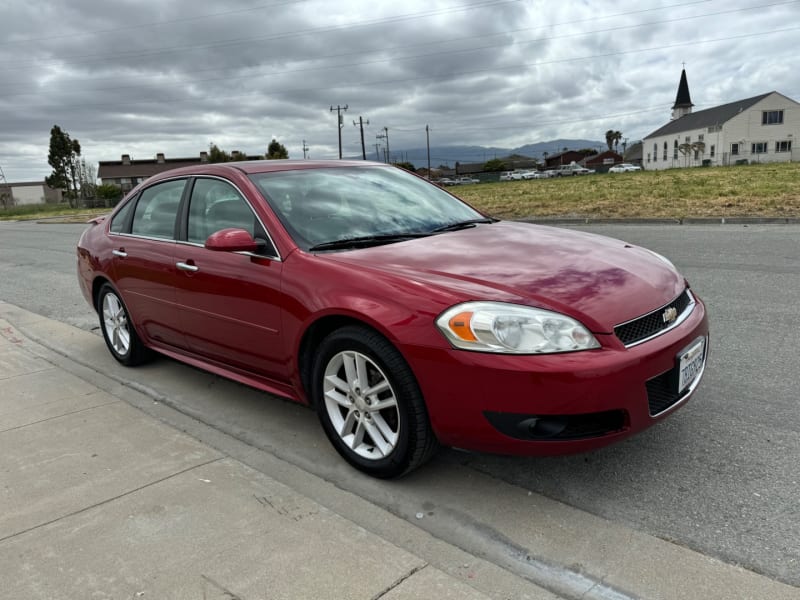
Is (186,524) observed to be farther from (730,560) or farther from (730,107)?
(730,107)

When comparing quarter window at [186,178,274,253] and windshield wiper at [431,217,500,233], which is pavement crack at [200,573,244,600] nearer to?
quarter window at [186,178,274,253]

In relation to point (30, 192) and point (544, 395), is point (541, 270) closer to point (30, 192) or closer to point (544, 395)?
point (544, 395)

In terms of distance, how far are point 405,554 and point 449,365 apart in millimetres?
754

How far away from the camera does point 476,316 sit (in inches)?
101

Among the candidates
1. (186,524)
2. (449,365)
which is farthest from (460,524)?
(186,524)

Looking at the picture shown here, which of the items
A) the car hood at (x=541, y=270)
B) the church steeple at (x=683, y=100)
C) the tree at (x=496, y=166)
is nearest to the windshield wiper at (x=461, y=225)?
the car hood at (x=541, y=270)

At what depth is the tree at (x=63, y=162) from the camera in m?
73.9

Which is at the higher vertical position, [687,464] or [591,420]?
[591,420]

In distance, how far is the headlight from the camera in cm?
251

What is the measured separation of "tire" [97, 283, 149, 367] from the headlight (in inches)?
126

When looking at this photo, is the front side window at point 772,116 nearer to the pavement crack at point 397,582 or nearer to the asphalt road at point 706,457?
the asphalt road at point 706,457

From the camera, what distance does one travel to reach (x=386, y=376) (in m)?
→ 2.80

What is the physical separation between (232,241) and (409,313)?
1180 mm

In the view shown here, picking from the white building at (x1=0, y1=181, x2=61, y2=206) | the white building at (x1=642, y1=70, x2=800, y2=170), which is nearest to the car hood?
the white building at (x1=642, y1=70, x2=800, y2=170)
